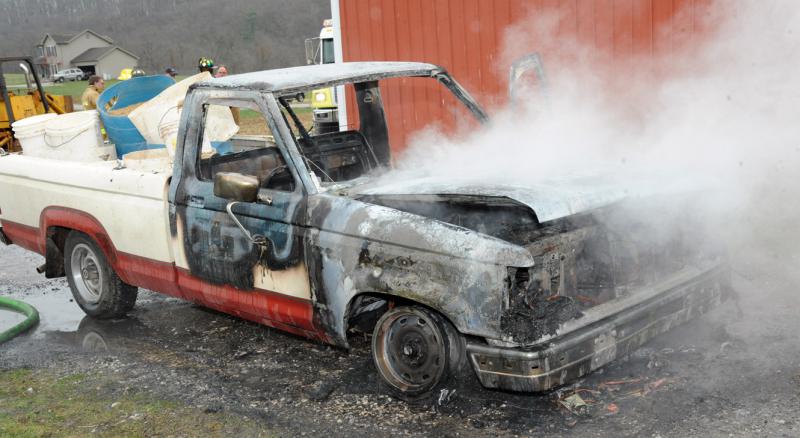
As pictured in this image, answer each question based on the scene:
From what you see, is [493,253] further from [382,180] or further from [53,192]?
[53,192]

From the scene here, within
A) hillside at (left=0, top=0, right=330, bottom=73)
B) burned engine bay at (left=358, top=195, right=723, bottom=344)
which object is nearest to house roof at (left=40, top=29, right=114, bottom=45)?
hillside at (left=0, top=0, right=330, bottom=73)

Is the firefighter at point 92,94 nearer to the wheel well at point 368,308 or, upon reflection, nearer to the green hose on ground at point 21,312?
the green hose on ground at point 21,312

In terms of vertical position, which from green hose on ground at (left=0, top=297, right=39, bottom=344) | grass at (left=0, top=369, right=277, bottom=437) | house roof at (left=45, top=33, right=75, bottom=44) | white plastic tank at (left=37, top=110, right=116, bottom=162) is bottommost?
grass at (left=0, top=369, right=277, bottom=437)


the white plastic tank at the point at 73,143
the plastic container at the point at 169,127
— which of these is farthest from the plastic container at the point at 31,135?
the plastic container at the point at 169,127

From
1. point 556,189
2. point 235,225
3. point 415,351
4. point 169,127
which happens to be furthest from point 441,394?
point 169,127

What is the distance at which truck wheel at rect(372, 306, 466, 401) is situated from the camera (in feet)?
13.3

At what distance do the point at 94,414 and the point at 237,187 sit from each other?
1.51 m

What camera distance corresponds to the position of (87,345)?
5.80m

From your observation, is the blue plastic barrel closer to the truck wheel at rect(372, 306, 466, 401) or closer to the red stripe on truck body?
the red stripe on truck body

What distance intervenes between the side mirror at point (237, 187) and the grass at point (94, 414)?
1.20 m

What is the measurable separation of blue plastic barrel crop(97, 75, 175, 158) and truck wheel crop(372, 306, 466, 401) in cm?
331

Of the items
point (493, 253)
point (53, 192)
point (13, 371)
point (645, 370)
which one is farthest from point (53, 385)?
point (645, 370)

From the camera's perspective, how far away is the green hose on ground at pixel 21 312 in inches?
231

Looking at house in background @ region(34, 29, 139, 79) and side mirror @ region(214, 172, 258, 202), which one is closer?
side mirror @ region(214, 172, 258, 202)
